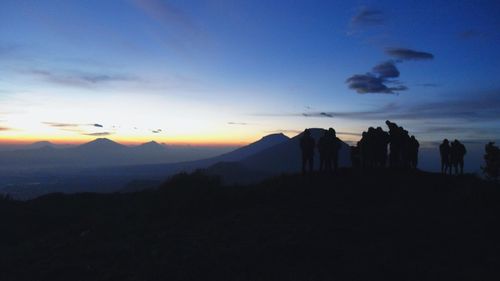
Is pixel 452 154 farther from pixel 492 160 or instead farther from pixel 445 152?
pixel 492 160

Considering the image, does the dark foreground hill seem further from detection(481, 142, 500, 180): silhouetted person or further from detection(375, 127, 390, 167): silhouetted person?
detection(481, 142, 500, 180): silhouetted person

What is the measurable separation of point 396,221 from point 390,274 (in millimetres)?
6299

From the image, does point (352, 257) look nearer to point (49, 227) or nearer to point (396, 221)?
point (396, 221)

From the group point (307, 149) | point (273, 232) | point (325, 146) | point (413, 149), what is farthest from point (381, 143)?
point (273, 232)

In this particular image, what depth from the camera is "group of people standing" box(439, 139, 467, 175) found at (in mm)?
33000

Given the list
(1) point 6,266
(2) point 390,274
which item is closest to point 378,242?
(2) point 390,274

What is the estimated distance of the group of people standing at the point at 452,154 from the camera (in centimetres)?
3300

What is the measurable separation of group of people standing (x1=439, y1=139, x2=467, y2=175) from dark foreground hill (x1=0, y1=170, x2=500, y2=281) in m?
6.35

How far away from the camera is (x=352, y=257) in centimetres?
1281

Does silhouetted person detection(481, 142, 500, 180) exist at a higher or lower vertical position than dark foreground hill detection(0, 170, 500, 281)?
higher

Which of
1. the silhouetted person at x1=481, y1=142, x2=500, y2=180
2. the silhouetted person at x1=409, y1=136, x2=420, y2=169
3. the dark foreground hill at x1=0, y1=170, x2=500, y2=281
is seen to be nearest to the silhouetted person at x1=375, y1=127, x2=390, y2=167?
the silhouetted person at x1=409, y1=136, x2=420, y2=169

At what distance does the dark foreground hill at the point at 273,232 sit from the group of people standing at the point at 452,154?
6347 mm

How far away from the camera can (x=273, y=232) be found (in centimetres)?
1555

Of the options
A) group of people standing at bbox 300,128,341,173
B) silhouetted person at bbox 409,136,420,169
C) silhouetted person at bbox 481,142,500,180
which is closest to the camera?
group of people standing at bbox 300,128,341,173
